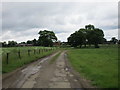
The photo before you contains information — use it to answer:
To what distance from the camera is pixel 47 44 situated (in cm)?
10569

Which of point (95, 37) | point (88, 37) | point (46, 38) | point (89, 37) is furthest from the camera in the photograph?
point (46, 38)

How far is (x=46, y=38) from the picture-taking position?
110 meters

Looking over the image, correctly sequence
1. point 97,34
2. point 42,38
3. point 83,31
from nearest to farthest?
point 97,34, point 83,31, point 42,38

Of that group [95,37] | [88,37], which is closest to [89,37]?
[88,37]

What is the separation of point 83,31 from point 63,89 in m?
99.4

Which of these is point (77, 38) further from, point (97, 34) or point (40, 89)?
point (40, 89)

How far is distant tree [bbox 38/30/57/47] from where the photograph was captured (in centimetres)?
10605

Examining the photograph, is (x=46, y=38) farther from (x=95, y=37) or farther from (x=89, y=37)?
(x=95, y=37)

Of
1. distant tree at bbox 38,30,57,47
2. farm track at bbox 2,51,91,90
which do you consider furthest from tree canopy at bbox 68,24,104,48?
farm track at bbox 2,51,91,90

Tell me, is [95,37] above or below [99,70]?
above

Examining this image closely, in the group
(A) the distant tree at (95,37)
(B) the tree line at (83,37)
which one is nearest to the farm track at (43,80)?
(B) the tree line at (83,37)

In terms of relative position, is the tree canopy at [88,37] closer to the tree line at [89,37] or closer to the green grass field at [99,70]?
the tree line at [89,37]

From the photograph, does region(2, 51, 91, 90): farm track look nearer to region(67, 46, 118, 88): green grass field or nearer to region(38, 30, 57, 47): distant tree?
region(67, 46, 118, 88): green grass field

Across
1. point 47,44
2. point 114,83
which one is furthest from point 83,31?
point 114,83
